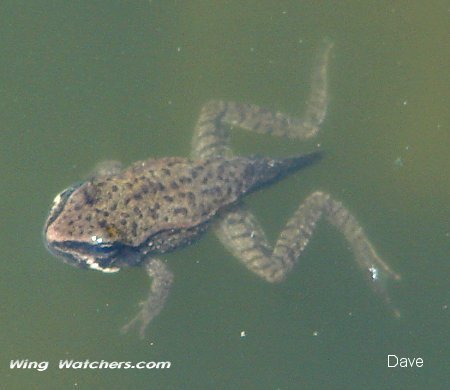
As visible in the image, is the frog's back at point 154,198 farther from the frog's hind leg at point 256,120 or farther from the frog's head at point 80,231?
the frog's hind leg at point 256,120

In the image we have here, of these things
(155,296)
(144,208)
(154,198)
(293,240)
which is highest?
(154,198)

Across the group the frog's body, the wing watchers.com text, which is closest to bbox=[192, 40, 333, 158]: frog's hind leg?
the frog's body

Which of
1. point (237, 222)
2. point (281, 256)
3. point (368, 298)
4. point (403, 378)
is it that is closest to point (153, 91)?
point (237, 222)

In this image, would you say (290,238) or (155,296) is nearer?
(155,296)

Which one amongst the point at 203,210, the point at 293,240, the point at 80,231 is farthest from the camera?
the point at 293,240

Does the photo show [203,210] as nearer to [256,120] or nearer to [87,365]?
[256,120]

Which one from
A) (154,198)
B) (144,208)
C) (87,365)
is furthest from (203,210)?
(87,365)
